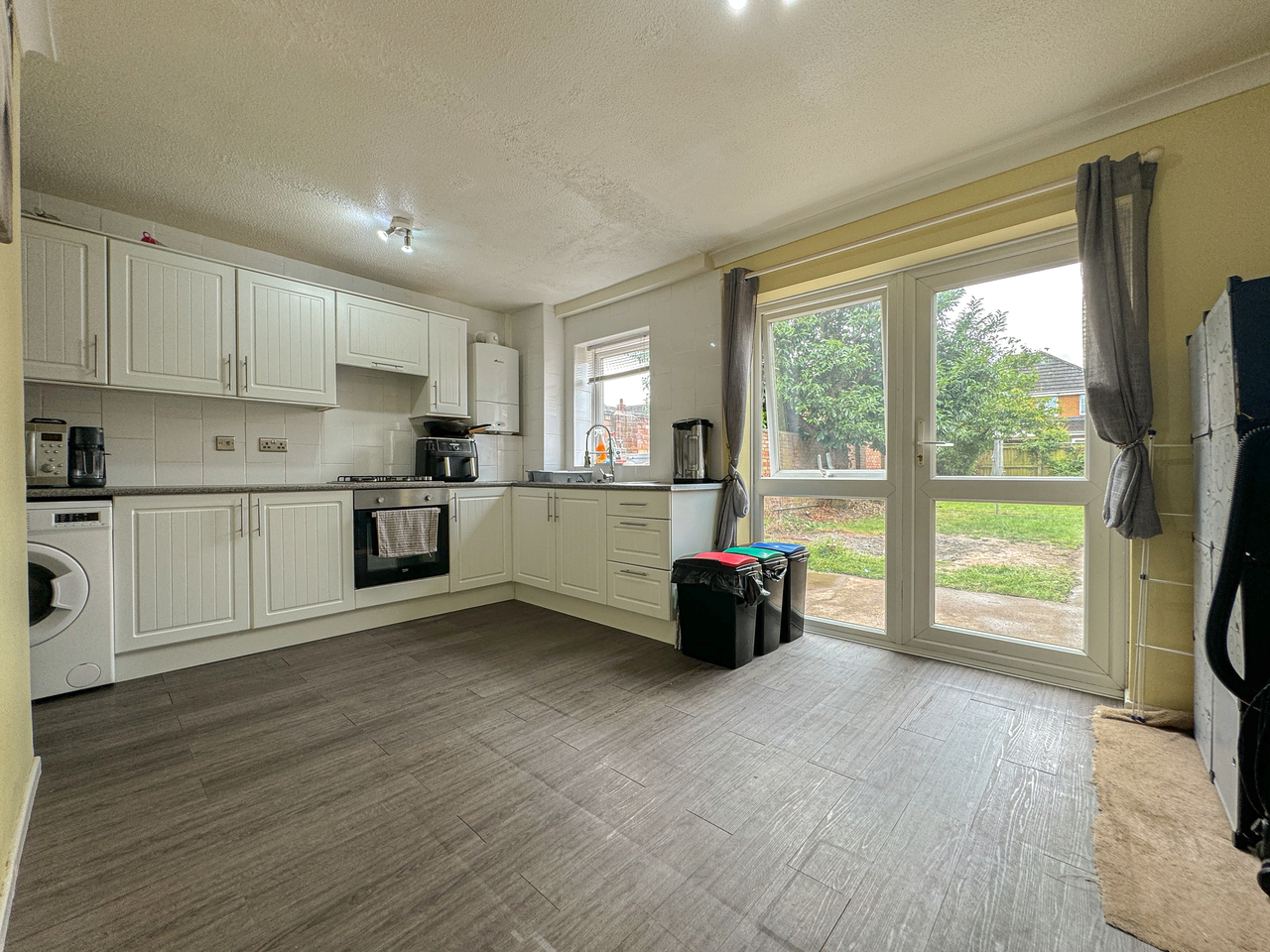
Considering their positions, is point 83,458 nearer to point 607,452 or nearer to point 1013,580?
point 607,452

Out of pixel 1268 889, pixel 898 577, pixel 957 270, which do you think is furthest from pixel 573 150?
pixel 1268 889

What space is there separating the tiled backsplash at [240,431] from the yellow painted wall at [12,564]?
1624mm

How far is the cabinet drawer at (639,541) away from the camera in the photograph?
121 inches

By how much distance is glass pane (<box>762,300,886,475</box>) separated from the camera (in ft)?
10.2

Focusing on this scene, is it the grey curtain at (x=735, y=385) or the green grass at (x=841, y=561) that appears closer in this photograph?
the green grass at (x=841, y=561)

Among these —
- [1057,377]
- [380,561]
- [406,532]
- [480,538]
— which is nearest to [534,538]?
[480,538]

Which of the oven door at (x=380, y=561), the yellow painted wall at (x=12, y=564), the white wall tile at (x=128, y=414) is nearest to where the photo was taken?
the yellow painted wall at (x=12, y=564)

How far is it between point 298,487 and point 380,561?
2.27 feet

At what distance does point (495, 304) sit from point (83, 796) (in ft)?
13.1

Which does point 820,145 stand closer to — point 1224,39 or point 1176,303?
point 1224,39

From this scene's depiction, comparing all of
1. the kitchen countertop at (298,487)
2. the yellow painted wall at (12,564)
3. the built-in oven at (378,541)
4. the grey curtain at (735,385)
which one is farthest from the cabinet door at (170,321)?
the grey curtain at (735,385)

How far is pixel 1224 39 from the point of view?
1807mm

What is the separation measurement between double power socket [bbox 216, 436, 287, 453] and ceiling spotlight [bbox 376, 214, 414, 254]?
5.01 ft

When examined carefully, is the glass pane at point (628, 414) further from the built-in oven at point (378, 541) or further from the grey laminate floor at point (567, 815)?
the grey laminate floor at point (567, 815)
